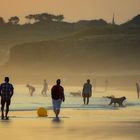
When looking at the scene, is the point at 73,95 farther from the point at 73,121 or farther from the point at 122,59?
the point at 122,59

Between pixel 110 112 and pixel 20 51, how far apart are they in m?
151

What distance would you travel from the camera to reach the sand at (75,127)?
69.5ft

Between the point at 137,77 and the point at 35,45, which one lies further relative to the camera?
the point at 35,45

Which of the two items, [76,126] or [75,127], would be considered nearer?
[75,127]

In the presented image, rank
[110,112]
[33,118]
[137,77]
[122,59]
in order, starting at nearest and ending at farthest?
[33,118], [110,112], [137,77], [122,59]

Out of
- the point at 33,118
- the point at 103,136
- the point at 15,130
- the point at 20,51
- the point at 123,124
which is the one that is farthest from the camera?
the point at 20,51

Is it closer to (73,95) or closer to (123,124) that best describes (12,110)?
(123,124)

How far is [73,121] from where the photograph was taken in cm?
2712

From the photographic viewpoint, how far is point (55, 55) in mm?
173375

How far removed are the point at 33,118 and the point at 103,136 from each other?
24.6 ft

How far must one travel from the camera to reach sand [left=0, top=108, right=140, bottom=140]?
21172 mm

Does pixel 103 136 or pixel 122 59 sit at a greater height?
pixel 122 59

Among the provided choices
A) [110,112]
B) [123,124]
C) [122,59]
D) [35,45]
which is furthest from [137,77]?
[123,124]

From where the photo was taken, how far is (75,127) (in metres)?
24.2
